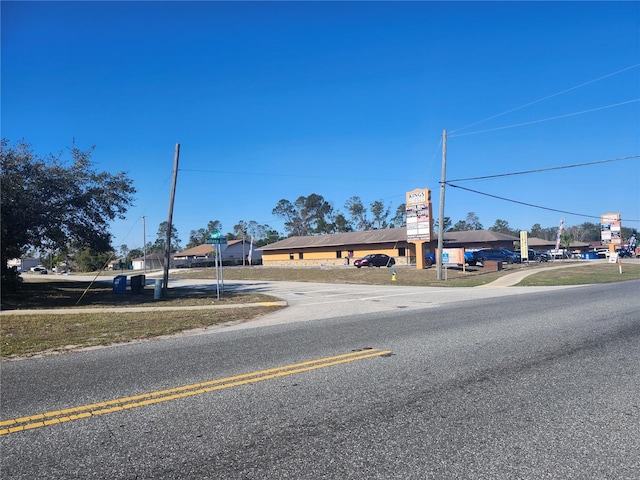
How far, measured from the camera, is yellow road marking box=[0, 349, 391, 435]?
4.42 metres

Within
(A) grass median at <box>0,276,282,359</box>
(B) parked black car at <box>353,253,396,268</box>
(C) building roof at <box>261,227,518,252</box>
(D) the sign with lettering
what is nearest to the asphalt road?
(A) grass median at <box>0,276,282,359</box>

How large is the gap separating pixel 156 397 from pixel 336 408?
2115 millimetres

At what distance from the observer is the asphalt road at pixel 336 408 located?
348cm

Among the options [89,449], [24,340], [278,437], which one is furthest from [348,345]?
[24,340]

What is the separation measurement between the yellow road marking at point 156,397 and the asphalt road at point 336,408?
1.2 inches

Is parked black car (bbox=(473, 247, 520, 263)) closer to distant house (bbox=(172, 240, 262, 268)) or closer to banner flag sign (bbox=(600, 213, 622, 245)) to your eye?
banner flag sign (bbox=(600, 213, 622, 245))

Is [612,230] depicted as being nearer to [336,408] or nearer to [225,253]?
[336,408]

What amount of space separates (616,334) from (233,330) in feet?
26.3

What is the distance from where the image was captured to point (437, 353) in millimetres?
7117

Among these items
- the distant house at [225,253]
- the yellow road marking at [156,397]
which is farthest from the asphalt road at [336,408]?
the distant house at [225,253]

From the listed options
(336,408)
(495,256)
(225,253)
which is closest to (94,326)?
(336,408)

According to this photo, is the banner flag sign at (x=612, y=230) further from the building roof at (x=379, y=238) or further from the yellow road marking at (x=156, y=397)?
the yellow road marking at (x=156, y=397)

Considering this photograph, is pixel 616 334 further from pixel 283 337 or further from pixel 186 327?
pixel 186 327

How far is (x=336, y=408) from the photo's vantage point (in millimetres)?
Result: 4648
